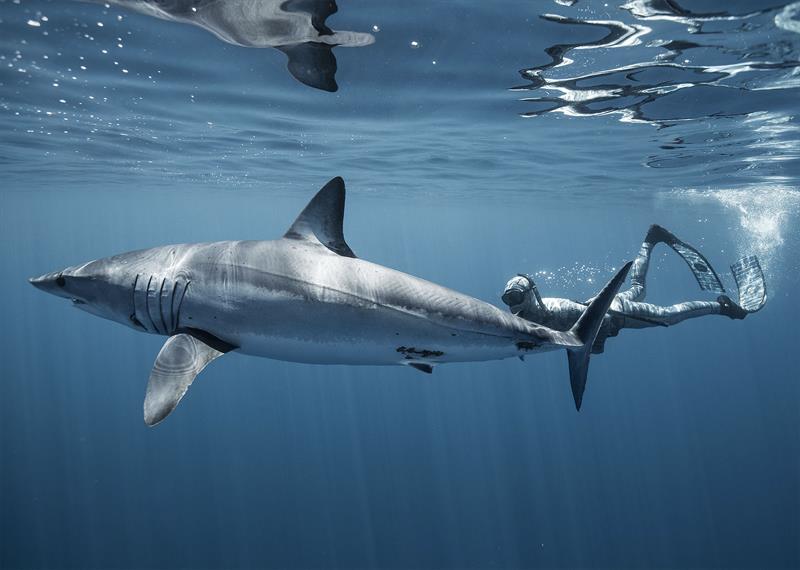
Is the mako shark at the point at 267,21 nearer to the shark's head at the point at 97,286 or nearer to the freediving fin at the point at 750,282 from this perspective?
the shark's head at the point at 97,286

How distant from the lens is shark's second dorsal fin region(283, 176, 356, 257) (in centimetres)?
464

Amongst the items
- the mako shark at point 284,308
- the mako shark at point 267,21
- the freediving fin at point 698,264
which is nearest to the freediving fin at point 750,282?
the freediving fin at point 698,264

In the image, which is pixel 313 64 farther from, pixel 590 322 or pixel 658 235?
pixel 658 235

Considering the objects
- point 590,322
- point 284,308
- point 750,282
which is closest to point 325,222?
point 284,308

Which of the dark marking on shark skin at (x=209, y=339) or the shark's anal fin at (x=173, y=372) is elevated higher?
the dark marking on shark skin at (x=209, y=339)

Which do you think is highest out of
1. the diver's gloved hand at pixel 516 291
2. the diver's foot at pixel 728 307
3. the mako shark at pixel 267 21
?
the mako shark at pixel 267 21

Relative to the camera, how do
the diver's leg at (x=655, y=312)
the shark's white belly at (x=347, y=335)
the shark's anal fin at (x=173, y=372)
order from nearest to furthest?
the shark's anal fin at (x=173, y=372), the shark's white belly at (x=347, y=335), the diver's leg at (x=655, y=312)

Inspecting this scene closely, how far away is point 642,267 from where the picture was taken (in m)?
12.3

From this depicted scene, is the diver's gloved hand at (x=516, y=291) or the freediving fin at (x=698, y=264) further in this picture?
the freediving fin at (x=698, y=264)

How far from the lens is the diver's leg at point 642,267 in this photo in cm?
1124

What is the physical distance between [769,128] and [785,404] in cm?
5521

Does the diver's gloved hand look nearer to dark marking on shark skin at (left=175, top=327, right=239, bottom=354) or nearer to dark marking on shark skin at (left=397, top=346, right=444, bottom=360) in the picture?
dark marking on shark skin at (left=397, top=346, right=444, bottom=360)

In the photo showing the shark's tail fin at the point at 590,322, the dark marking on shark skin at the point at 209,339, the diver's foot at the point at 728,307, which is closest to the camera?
the dark marking on shark skin at the point at 209,339

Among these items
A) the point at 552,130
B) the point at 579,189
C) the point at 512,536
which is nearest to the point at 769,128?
the point at 552,130
